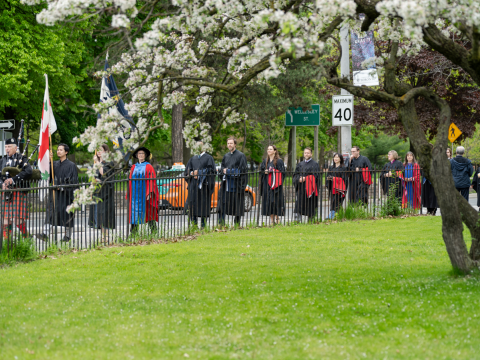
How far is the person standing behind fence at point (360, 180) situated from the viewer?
16062 millimetres

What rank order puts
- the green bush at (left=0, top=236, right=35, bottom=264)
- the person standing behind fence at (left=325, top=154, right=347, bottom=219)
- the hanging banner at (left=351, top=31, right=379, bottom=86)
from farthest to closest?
1. the person standing behind fence at (left=325, top=154, right=347, bottom=219)
2. the hanging banner at (left=351, top=31, right=379, bottom=86)
3. the green bush at (left=0, top=236, right=35, bottom=264)

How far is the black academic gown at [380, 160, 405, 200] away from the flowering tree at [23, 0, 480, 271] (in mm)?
8111

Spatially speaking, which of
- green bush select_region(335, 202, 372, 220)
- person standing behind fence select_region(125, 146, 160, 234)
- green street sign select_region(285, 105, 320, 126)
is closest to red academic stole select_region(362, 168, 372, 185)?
green bush select_region(335, 202, 372, 220)

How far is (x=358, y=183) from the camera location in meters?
16.1

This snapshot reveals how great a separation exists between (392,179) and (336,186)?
7.16ft

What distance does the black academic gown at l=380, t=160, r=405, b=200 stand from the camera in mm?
16688

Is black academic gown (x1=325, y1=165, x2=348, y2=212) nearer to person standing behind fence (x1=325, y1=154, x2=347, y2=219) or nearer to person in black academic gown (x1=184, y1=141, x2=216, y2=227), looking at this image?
person standing behind fence (x1=325, y1=154, x2=347, y2=219)

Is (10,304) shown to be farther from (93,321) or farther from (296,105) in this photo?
(296,105)

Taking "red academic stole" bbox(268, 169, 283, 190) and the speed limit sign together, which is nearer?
"red academic stole" bbox(268, 169, 283, 190)

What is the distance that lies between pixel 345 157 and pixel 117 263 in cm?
880

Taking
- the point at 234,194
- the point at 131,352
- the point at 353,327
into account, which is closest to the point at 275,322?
the point at 353,327

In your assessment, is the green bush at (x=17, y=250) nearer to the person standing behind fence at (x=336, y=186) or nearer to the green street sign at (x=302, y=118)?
the person standing behind fence at (x=336, y=186)

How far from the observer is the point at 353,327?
5715mm

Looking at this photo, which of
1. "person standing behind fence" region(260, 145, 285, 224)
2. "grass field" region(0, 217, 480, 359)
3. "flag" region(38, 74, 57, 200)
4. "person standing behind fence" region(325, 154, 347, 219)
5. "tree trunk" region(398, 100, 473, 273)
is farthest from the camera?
"person standing behind fence" region(325, 154, 347, 219)
